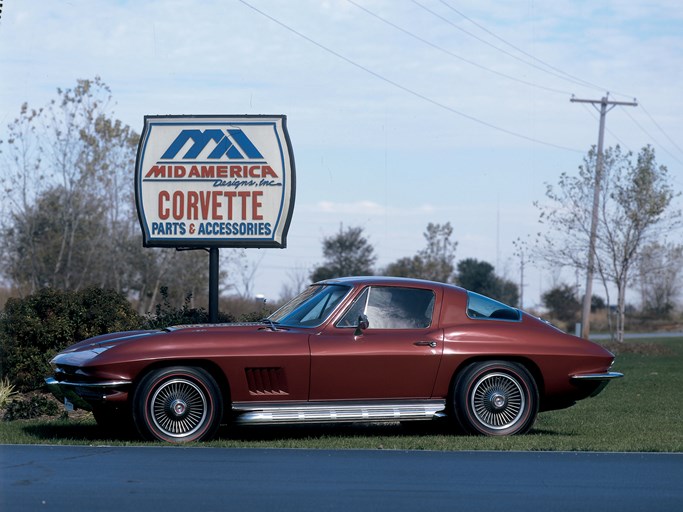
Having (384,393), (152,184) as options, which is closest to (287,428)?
(384,393)

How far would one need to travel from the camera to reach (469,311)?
36.8 feet

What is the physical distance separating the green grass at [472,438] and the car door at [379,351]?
486mm

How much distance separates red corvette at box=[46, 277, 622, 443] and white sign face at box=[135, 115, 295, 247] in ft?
14.7

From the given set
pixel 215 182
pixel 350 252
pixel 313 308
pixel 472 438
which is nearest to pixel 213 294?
pixel 215 182

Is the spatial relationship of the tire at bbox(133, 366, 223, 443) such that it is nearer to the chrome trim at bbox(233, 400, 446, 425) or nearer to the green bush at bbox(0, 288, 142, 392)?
the chrome trim at bbox(233, 400, 446, 425)

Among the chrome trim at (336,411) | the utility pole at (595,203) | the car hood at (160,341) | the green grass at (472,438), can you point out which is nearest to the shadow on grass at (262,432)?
the green grass at (472,438)

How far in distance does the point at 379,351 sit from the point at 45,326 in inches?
232

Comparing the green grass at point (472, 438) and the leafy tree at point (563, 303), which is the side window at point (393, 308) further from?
the leafy tree at point (563, 303)

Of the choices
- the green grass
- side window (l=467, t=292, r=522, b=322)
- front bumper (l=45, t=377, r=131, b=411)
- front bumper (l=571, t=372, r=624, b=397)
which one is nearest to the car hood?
front bumper (l=45, t=377, r=131, b=411)

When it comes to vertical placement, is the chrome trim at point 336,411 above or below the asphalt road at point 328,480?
above

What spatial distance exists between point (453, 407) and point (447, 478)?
2749 mm

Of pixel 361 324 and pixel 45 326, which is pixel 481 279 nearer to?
pixel 45 326

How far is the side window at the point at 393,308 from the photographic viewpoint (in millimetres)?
10914

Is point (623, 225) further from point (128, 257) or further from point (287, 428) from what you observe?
point (287, 428)
